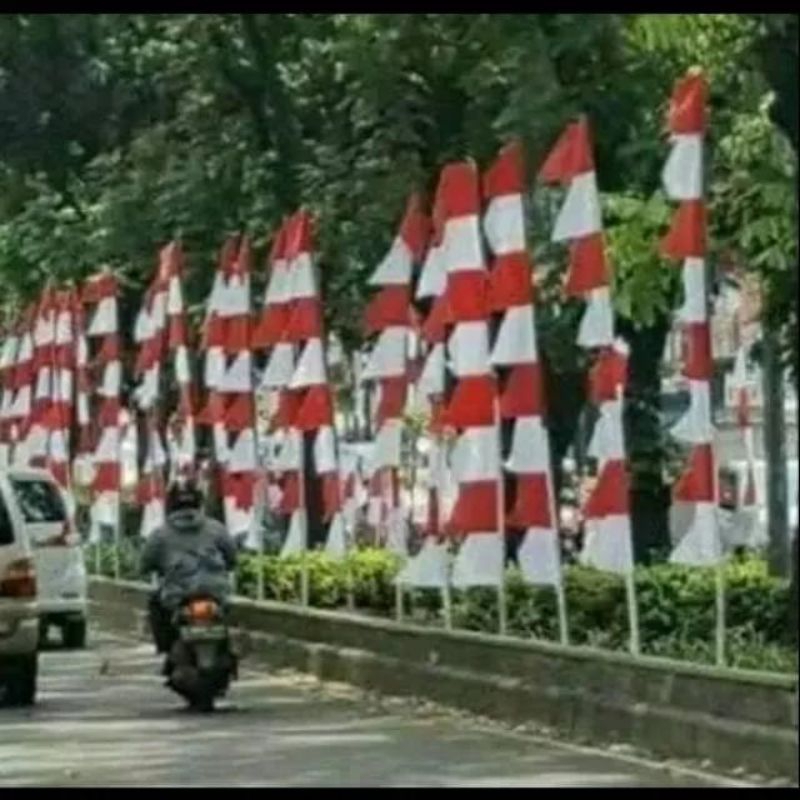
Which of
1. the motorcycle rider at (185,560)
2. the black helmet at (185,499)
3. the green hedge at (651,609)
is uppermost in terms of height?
the black helmet at (185,499)

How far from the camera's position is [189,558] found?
63.1 feet

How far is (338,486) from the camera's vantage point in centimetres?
2402

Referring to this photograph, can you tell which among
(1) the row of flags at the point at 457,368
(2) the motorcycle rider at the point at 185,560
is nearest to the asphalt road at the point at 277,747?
(2) the motorcycle rider at the point at 185,560

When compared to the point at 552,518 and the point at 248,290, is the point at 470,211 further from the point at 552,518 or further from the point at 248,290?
the point at 248,290

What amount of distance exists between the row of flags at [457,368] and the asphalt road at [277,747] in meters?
1.40

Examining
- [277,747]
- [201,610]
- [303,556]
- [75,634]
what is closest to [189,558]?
[201,610]

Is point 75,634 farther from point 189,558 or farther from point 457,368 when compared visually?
point 457,368

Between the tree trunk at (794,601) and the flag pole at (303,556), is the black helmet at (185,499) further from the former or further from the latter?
the tree trunk at (794,601)

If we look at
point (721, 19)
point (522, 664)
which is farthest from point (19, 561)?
point (721, 19)

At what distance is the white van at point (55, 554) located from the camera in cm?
2642

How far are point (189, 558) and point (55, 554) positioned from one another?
765 centimetres

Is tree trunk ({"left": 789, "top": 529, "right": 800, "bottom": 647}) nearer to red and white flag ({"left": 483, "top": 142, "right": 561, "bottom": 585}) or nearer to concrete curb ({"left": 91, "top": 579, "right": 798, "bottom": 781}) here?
concrete curb ({"left": 91, "top": 579, "right": 798, "bottom": 781})

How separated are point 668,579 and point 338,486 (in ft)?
15.5

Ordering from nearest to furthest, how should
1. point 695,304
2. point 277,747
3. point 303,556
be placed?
point 695,304, point 277,747, point 303,556
